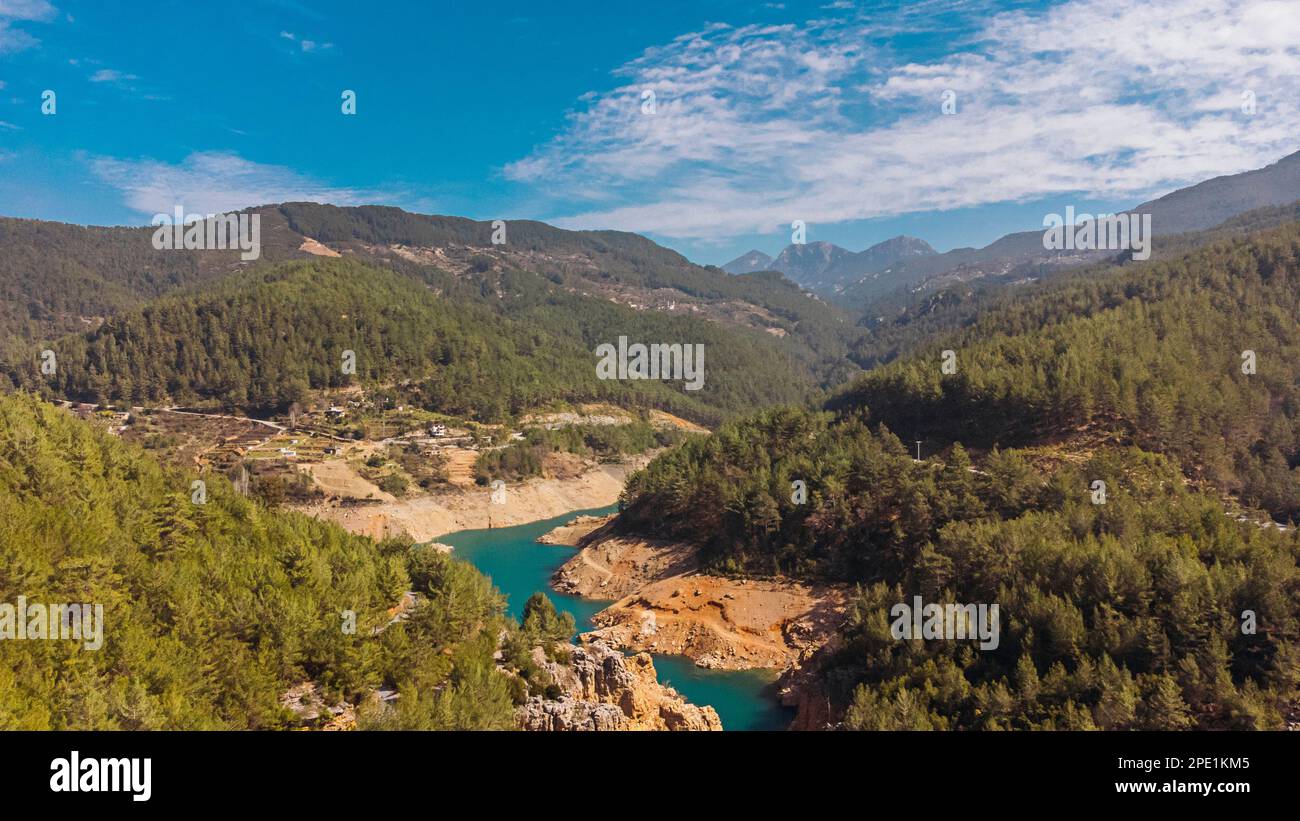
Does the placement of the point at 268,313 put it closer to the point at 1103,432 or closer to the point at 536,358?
the point at 536,358

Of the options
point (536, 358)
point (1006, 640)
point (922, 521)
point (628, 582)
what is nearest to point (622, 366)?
point (536, 358)

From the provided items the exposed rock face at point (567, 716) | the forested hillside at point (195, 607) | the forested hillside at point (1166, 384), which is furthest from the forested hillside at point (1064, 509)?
the forested hillside at point (195, 607)

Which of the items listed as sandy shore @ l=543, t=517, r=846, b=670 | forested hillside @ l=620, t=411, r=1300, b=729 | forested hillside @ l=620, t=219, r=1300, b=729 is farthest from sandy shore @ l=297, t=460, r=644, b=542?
forested hillside @ l=620, t=411, r=1300, b=729

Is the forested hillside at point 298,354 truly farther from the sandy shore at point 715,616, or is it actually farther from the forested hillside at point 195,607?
the forested hillside at point 195,607

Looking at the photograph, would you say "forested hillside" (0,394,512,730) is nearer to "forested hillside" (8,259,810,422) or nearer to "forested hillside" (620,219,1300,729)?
"forested hillside" (620,219,1300,729)

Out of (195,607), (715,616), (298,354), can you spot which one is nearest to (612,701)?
(195,607)

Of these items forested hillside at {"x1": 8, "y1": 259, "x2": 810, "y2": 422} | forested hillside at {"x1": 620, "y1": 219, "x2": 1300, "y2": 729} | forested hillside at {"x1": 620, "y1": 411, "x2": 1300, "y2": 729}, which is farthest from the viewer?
forested hillside at {"x1": 8, "y1": 259, "x2": 810, "y2": 422}
